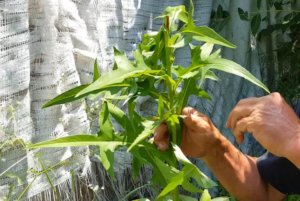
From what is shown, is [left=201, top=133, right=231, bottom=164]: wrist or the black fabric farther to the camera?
the black fabric

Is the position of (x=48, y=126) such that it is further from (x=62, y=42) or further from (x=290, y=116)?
(x=290, y=116)

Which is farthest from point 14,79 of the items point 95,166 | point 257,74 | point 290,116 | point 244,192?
point 257,74

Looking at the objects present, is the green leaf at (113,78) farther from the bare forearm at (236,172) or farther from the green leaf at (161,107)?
the bare forearm at (236,172)

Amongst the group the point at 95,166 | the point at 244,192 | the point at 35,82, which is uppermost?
the point at 35,82

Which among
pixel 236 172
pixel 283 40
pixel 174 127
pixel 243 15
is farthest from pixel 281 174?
pixel 283 40

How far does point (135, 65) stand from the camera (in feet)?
4.49

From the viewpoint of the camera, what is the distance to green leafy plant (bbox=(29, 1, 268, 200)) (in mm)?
1335

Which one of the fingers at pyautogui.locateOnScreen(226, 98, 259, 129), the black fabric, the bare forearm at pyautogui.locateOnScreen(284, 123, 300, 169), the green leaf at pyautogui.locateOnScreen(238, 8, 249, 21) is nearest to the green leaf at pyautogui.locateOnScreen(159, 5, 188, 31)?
the fingers at pyautogui.locateOnScreen(226, 98, 259, 129)

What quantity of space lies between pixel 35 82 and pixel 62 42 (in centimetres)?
16

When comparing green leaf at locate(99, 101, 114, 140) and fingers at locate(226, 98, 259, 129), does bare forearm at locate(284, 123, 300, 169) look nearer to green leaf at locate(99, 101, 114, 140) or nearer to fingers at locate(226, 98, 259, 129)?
fingers at locate(226, 98, 259, 129)

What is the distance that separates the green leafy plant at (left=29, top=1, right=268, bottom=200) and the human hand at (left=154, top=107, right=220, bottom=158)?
2 centimetres

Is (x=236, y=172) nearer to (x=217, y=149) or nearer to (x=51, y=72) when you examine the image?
(x=217, y=149)

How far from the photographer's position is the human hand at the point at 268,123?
1.47 m

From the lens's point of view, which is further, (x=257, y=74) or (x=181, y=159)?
(x=257, y=74)
